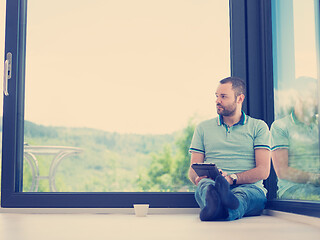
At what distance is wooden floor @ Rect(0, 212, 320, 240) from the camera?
2.02 meters

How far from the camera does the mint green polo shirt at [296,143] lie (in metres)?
2.51

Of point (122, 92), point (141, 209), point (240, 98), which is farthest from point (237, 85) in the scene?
point (122, 92)

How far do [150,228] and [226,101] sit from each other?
1070mm

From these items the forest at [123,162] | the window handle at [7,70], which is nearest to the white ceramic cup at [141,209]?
the window handle at [7,70]

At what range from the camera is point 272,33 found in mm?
3285

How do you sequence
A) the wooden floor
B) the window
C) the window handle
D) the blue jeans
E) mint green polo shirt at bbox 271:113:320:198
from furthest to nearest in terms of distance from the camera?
the window
the window handle
the blue jeans
mint green polo shirt at bbox 271:113:320:198
the wooden floor

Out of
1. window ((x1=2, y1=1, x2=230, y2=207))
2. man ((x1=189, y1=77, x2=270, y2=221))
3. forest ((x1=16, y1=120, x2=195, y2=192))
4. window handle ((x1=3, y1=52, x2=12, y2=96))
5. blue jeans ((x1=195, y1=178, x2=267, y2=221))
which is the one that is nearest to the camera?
blue jeans ((x1=195, y1=178, x2=267, y2=221))

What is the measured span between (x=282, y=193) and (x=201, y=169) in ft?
1.96

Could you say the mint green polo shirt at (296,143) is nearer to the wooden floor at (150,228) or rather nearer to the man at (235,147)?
the man at (235,147)

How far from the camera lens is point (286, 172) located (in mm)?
2932

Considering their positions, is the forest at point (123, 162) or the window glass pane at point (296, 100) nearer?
the window glass pane at point (296, 100)

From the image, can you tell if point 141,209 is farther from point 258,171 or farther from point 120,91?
point 120,91

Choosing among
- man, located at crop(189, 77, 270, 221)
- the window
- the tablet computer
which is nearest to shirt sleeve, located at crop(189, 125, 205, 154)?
man, located at crop(189, 77, 270, 221)

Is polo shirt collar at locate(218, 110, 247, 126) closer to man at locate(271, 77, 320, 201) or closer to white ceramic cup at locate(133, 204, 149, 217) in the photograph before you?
man at locate(271, 77, 320, 201)
